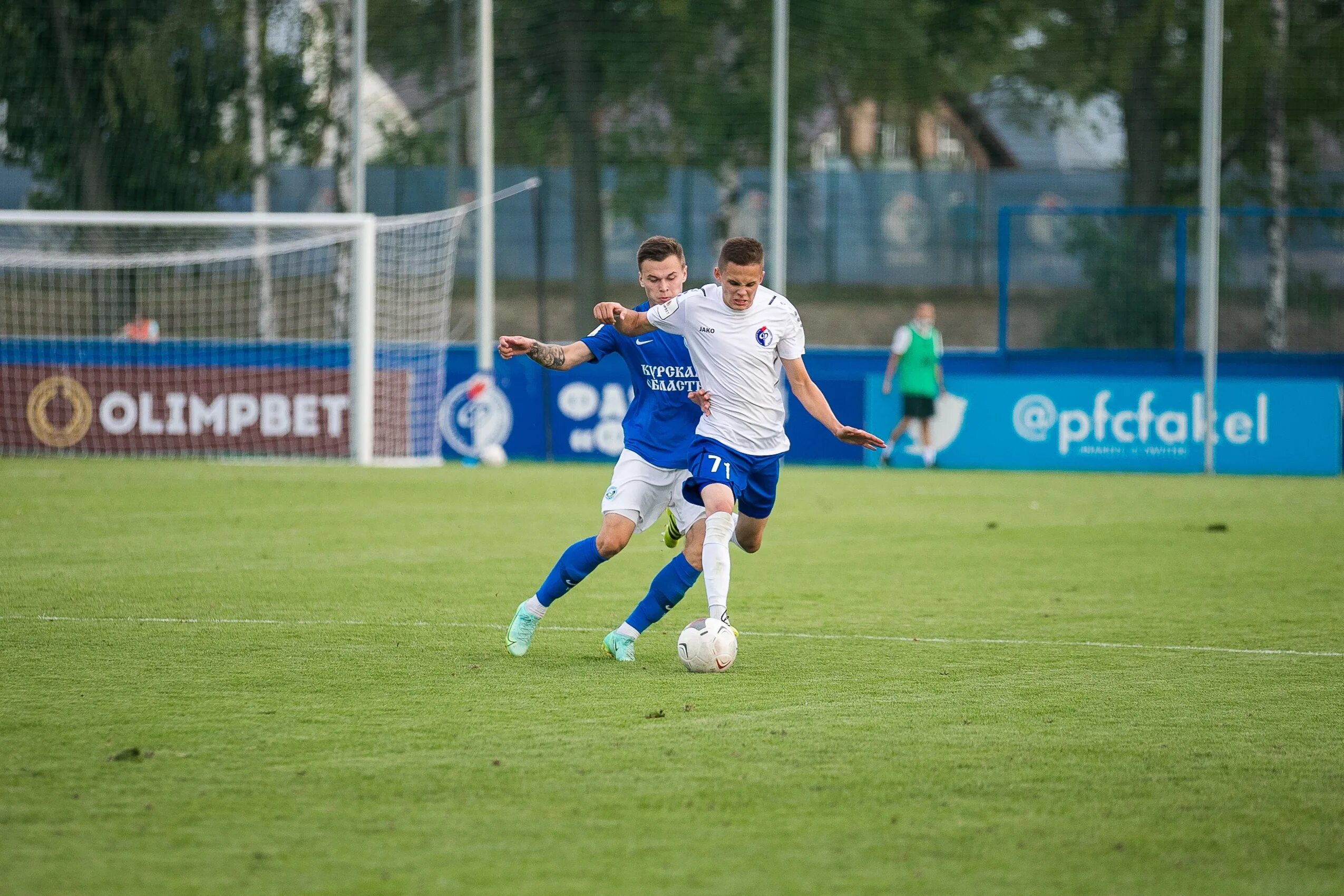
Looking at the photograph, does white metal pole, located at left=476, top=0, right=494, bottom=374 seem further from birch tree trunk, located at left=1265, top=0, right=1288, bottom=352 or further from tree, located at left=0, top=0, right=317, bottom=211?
birch tree trunk, located at left=1265, top=0, right=1288, bottom=352

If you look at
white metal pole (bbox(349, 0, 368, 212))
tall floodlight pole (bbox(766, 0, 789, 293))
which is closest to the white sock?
tall floodlight pole (bbox(766, 0, 789, 293))

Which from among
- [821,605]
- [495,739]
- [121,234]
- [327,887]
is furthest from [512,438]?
[327,887]

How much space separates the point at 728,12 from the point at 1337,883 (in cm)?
2417

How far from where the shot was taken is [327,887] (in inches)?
151

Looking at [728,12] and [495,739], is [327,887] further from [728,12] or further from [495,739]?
[728,12]

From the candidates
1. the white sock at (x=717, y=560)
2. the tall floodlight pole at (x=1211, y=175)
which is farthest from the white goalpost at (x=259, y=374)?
the white sock at (x=717, y=560)

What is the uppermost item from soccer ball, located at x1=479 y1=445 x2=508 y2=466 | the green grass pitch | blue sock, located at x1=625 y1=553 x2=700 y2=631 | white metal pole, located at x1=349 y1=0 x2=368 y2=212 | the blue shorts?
white metal pole, located at x1=349 y1=0 x2=368 y2=212

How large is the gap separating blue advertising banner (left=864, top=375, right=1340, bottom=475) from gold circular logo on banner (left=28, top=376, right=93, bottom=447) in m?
11.0

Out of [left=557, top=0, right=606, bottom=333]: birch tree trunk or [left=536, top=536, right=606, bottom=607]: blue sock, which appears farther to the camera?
[left=557, top=0, right=606, bottom=333]: birch tree trunk

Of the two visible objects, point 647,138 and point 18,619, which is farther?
point 647,138

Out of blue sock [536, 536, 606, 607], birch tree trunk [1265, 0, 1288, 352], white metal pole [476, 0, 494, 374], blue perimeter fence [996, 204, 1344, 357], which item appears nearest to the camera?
blue sock [536, 536, 606, 607]

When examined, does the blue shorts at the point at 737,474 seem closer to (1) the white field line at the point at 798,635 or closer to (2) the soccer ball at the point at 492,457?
(1) the white field line at the point at 798,635

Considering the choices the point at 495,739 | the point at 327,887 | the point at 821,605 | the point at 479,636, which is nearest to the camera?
the point at 327,887

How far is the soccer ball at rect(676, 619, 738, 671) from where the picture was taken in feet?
21.9
